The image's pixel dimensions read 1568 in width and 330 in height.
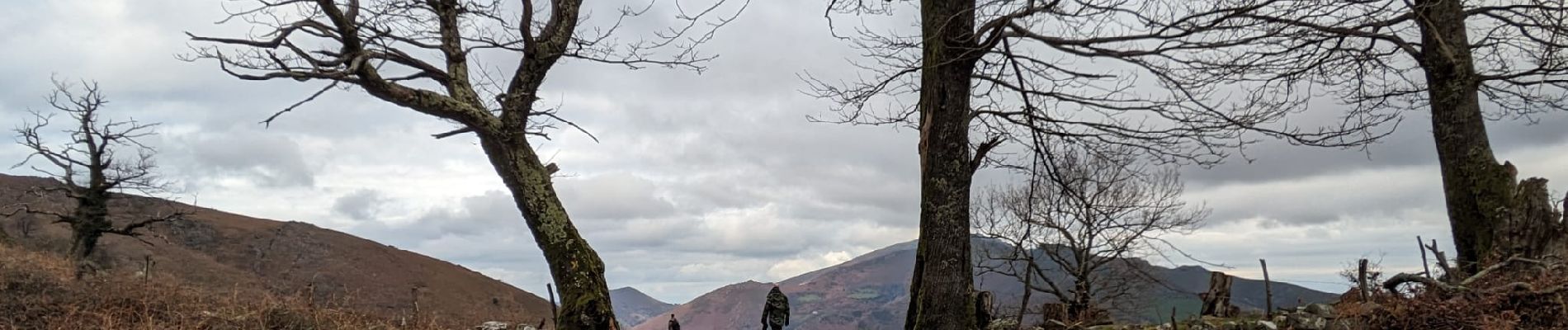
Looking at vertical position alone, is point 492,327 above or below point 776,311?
below

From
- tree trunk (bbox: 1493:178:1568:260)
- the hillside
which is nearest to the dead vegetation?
tree trunk (bbox: 1493:178:1568:260)

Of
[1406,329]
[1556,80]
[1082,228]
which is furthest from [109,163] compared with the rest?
[1556,80]

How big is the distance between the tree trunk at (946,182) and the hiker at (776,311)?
22.3ft

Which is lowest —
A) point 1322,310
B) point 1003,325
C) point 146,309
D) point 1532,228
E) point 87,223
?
point 146,309

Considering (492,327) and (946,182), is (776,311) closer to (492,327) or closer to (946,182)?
(492,327)

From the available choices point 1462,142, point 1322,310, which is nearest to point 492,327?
point 1322,310

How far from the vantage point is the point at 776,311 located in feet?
44.4

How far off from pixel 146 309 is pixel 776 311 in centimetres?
843

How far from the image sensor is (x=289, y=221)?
4481 centimetres

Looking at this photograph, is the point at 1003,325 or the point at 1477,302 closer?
the point at 1477,302

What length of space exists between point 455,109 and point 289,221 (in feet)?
148

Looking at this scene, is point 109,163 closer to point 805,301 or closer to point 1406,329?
point 1406,329

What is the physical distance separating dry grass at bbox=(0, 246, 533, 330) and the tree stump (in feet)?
29.0

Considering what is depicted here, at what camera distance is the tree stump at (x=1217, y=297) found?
923 centimetres
